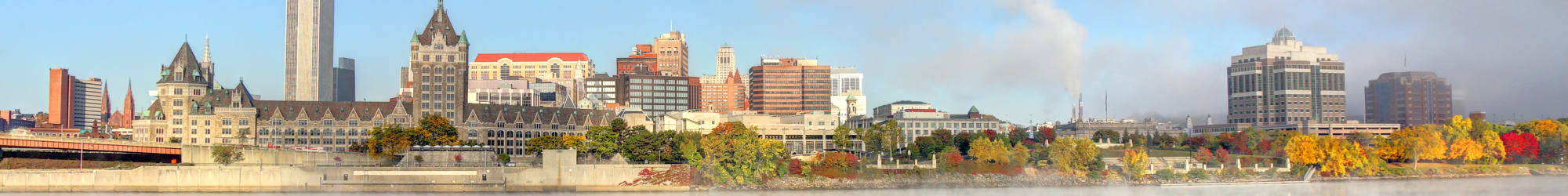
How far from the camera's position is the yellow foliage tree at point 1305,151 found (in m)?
180

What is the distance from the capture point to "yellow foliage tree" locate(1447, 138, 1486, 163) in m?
187

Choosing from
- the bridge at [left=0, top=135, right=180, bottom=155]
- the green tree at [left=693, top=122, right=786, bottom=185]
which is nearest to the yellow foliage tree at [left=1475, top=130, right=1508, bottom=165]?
the green tree at [left=693, top=122, right=786, bottom=185]

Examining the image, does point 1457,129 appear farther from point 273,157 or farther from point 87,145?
point 87,145

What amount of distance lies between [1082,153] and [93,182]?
106 metres

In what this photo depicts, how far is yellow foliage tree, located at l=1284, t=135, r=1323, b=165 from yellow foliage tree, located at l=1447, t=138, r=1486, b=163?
56.1 feet

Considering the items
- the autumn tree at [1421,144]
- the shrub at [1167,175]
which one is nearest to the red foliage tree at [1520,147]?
the autumn tree at [1421,144]

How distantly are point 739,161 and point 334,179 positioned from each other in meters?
41.9

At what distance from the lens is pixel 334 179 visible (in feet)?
514

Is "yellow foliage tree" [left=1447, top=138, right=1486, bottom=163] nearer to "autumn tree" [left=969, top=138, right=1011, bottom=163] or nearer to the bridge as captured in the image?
"autumn tree" [left=969, top=138, right=1011, bottom=163]

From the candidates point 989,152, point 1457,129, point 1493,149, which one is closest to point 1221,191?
point 989,152

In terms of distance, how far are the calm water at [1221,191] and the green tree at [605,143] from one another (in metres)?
31.2

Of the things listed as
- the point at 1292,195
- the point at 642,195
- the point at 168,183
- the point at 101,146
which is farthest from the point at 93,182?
the point at 1292,195

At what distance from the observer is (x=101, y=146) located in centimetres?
17712

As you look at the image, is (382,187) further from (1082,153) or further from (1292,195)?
(1292,195)
